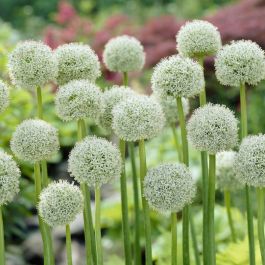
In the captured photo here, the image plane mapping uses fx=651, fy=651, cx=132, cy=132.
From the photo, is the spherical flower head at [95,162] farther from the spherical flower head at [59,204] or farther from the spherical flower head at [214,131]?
the spherical flower head at [214,131]

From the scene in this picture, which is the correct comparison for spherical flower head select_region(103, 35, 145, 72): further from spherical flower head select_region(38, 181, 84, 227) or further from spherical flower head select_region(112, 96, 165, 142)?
spherical flower head select_region(38, 181, 84, 227)

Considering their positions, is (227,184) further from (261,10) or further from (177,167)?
(261,10)

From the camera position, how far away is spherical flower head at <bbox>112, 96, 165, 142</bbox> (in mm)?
2354

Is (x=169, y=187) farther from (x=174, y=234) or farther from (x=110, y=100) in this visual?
(x=110, y=100)

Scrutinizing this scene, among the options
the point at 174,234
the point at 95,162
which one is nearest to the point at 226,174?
the point at 174,234

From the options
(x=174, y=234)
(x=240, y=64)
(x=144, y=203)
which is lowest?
(x=174, y=234)

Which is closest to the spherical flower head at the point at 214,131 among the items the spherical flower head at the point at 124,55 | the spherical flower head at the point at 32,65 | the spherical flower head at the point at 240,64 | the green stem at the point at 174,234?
the spherical flower head at the point at 240,64

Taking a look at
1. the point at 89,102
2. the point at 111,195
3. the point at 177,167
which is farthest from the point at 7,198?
the point at 111,195

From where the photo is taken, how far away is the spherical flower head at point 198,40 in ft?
8.69

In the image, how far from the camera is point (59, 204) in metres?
2.33

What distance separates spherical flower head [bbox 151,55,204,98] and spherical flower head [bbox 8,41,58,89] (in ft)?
1.36

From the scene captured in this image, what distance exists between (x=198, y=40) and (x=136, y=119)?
50 cm

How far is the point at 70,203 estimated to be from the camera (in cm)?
234

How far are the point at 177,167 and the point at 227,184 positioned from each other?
1.00 metres
